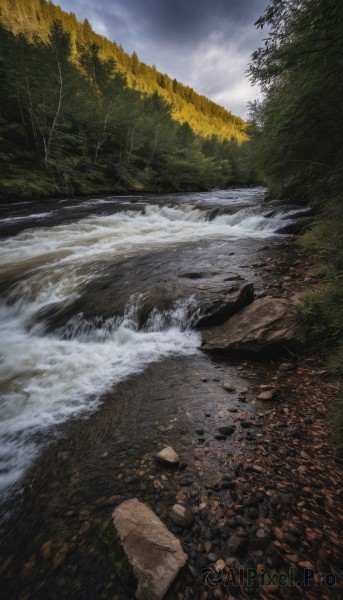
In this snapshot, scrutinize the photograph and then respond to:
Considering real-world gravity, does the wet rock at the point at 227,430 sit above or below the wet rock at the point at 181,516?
below

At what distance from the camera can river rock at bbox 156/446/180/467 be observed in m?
2.52

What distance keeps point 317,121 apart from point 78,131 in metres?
27.6

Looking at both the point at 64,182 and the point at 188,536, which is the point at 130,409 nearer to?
the point at 188,536

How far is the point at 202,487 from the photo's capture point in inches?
89.7

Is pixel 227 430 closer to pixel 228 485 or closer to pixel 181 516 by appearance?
pixel 228 485

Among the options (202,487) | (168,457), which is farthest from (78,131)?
(202,487)

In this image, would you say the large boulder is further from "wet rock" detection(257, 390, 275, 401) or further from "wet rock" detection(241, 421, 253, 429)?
"wet rock" detection(241, 421, 253, 429)

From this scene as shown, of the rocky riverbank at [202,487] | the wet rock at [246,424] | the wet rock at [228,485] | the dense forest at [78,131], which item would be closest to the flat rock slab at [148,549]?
the rocky riverbank at [202,487]

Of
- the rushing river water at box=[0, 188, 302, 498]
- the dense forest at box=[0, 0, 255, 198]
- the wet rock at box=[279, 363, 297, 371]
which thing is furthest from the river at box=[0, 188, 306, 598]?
the dense forest at box=[0, 0, 255, 198]

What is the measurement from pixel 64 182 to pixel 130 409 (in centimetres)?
2148

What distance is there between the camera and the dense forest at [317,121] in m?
3.94

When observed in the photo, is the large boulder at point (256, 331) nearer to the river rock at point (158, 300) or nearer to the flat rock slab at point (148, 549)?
the river rock at point (158, 300)

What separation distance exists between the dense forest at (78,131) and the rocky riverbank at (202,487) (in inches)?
600

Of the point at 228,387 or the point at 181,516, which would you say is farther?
the point at 228,387
